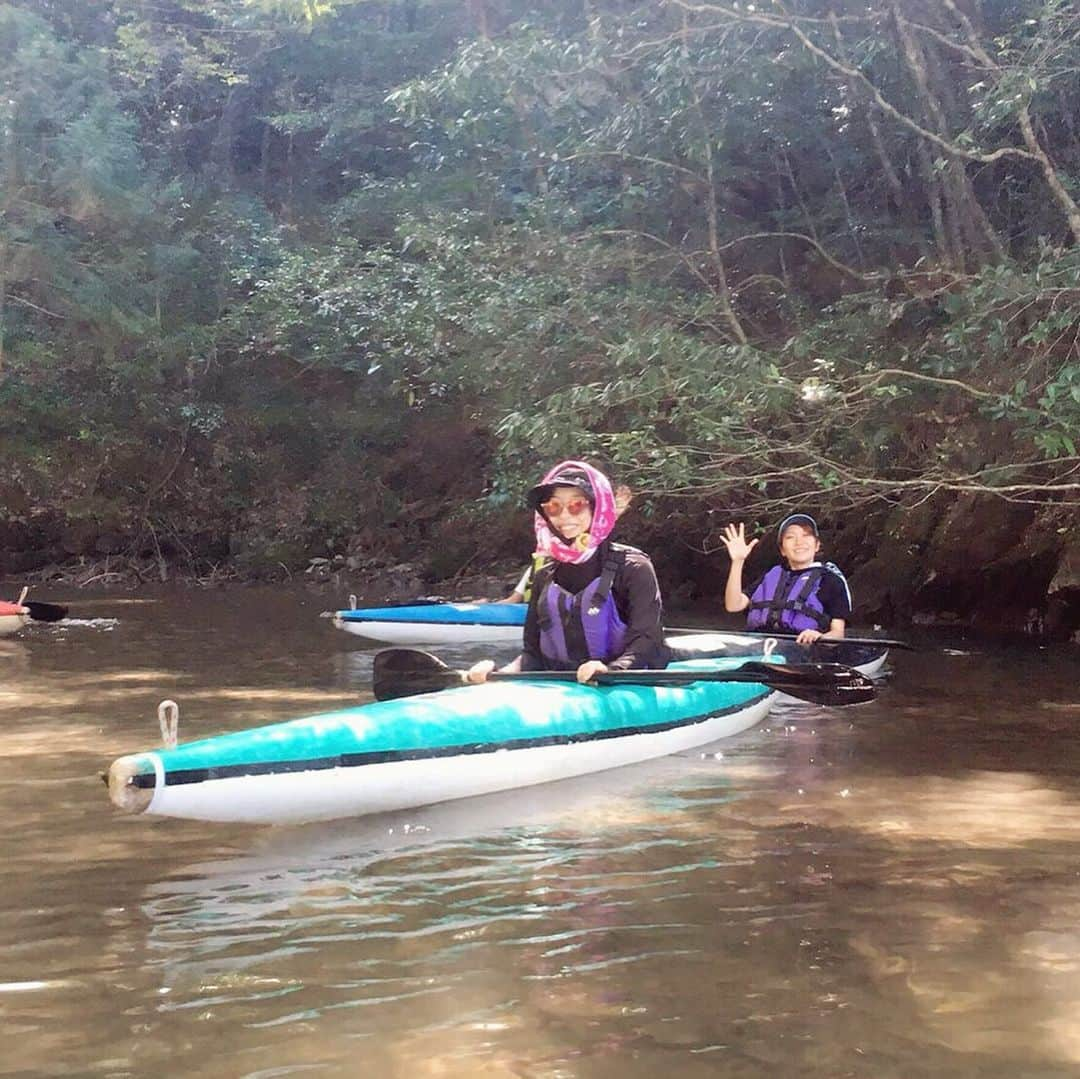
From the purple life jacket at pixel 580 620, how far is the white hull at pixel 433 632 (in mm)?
4173

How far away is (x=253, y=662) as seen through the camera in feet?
29.8

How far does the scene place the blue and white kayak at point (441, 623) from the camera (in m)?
9.84

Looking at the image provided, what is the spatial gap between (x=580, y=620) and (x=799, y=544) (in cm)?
261

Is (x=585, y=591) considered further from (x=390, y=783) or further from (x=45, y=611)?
(x=45, y=611)

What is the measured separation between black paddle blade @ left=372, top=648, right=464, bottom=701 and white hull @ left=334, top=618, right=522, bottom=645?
13.5 ft

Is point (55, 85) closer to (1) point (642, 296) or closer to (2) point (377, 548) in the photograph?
(2) point (377, 548)

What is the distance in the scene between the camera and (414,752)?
4.33 metres

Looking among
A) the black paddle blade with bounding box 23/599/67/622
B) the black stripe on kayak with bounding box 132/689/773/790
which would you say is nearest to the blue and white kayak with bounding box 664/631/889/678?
the black stripe on kayak with bounding box 132/689/773/790

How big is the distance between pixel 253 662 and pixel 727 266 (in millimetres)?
5818

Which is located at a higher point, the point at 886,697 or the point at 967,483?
the point at 967,483

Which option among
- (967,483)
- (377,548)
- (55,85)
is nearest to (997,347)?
(967,483)

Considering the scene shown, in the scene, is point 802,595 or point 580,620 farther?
point 802,595

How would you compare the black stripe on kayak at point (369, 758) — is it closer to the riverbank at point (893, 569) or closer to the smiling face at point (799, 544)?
the smiling face at point (799, 544)

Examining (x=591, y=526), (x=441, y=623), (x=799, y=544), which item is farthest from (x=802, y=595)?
(x=441, y=623)
